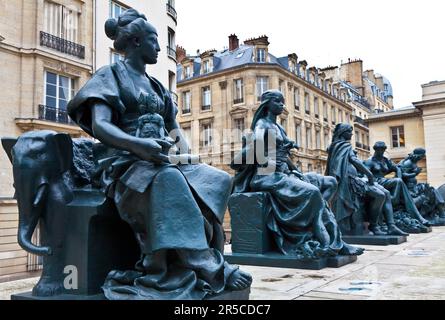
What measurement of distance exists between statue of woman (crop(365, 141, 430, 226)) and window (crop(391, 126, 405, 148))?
962 inches

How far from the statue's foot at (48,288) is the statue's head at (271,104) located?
360 cm

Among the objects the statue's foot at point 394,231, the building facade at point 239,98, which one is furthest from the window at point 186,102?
the statue's foot at point 394,231

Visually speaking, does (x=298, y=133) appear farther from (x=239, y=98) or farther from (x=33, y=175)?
(x=33, y=175)

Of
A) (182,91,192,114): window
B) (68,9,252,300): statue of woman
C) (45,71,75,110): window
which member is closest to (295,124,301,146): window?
(182,91,192,114): window

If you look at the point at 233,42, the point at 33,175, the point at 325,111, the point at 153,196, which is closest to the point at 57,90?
the point at 33,175

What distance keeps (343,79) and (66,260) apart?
60735 mm

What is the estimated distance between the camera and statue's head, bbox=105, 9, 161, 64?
3365mm

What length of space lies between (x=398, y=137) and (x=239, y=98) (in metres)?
12.8

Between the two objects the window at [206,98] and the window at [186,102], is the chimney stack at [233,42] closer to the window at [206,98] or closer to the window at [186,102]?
the window at [206,98]

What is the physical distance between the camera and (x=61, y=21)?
1997cm

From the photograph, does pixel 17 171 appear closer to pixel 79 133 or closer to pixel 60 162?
pixel 60 162

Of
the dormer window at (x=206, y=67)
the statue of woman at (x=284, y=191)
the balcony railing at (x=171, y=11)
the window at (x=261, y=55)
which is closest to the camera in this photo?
the statue of woman at (x=284, y=191)

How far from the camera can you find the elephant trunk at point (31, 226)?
3010 mm
